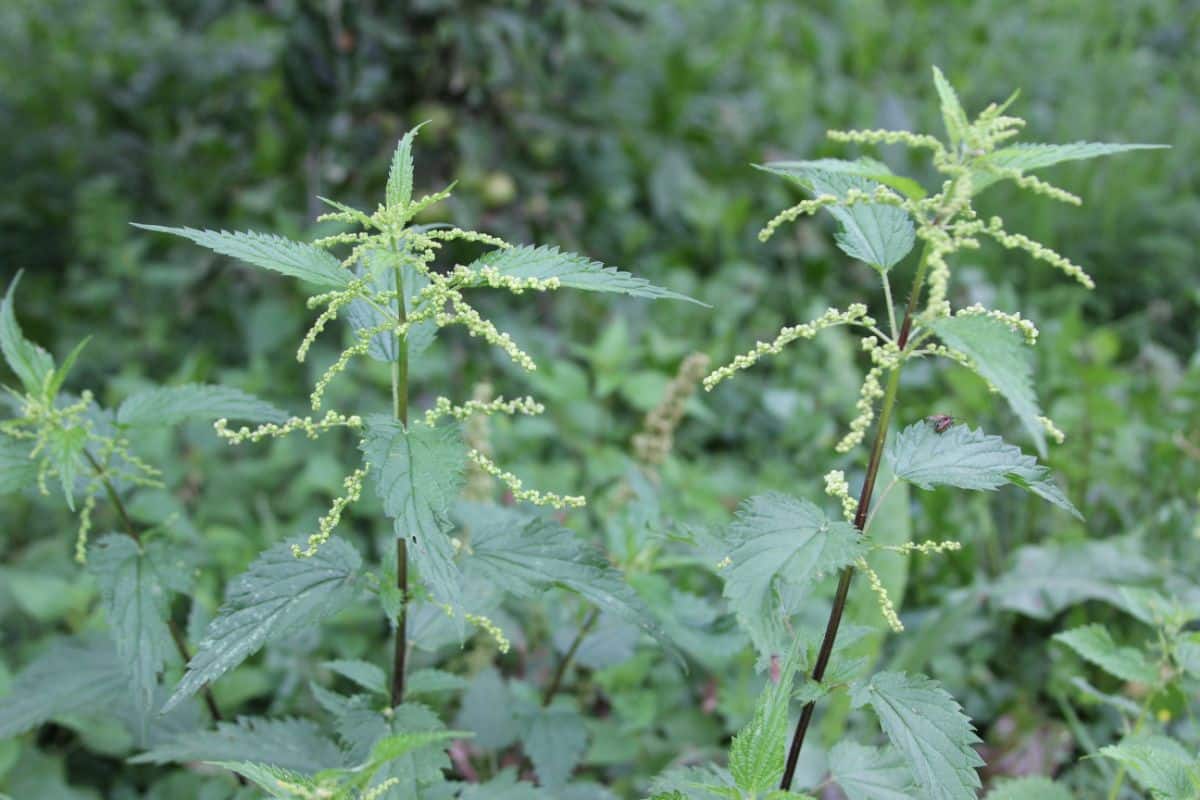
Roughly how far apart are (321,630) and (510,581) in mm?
1121

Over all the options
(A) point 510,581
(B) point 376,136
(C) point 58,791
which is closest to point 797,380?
(B) point 376,136

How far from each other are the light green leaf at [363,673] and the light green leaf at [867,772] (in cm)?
68

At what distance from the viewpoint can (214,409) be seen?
5.00 feet

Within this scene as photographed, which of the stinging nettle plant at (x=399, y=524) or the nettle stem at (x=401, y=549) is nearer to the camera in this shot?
the stinging nettle plant at (x=399, y=524)

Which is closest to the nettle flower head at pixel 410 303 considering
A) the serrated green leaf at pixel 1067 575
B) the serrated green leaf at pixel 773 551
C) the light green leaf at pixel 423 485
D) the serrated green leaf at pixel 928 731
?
the light green leaf at pixel 423 485

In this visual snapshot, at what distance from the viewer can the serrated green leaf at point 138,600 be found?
1.44m

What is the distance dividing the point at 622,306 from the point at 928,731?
2.63m

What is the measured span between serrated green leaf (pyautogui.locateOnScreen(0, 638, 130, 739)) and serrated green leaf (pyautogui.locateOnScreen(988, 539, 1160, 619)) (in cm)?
190

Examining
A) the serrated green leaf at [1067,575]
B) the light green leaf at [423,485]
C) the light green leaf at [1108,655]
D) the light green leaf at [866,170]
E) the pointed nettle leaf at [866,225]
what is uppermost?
the light green leaf at [866,170]

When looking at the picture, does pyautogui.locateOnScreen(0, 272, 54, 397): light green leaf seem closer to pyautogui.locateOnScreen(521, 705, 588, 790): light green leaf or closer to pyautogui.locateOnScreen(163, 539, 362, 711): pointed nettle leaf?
pyautogui.locateOnScreen(163, 539, 362, 711): pointed nettle leaf

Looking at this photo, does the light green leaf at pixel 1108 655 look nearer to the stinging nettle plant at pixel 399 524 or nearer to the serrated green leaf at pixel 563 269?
the stinging nettle plant at pixel 399 524

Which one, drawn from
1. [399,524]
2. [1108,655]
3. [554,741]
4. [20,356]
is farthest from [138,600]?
[1108,655]

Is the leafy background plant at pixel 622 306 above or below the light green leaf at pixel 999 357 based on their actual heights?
below

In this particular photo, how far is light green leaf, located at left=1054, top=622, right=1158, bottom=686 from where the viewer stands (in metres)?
1.68
